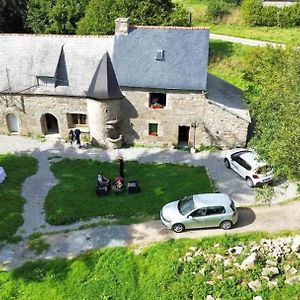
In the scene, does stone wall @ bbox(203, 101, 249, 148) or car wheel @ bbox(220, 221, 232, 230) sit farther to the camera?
stone wall @ bbox(203, 101, 249, 148)

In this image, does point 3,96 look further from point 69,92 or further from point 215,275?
point 215,275

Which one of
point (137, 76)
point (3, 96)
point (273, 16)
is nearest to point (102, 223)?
point (137, 76)

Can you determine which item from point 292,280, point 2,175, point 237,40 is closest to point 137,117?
point 2,175

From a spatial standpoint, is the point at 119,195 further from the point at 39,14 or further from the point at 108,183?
the point at 39,14

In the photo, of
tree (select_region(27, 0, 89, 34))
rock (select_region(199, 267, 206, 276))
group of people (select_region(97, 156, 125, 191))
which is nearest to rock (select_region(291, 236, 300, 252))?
rock (select_region(199, 267, 206, 276))

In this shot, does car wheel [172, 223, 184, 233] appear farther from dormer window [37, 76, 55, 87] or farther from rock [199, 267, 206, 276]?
dormer window [37, 76, 55, 87]

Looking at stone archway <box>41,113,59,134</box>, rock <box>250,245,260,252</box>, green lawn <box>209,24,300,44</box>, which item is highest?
green lawn <box>209,24,300,44</box>

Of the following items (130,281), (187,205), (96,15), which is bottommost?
(130,281)
